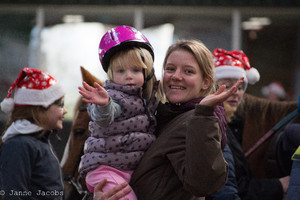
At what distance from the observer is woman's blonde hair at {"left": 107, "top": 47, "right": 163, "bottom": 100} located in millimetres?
2539

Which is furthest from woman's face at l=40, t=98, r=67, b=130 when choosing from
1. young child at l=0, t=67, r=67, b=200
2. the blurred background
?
the blurred background

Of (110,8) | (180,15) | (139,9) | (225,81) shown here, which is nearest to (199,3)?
(180,15)

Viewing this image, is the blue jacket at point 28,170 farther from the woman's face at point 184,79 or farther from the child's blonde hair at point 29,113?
the woman's face at point 184,79

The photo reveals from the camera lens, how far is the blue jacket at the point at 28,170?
3123mm

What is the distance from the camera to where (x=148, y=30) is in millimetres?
9164

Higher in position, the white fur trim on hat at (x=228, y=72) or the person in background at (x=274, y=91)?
the white fur trim on hat at (x=228, y=72)

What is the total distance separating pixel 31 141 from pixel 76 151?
22.2 inches

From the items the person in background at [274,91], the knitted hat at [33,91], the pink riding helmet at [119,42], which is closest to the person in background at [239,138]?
the pink riding helmet at [119,42]

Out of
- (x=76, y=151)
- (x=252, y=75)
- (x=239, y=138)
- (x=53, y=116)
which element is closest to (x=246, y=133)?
(x=239, y=138)

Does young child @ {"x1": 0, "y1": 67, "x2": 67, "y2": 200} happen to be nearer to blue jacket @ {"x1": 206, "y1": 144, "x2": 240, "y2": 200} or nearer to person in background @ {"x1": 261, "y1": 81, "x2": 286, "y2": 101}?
blue jacket @ {"x1": 206, "y1": 144, "x2": 240, "y2": 200}

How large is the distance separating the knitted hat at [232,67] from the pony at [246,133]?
0.24m

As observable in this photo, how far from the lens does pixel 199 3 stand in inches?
352

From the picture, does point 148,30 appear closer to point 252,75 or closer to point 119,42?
point 252,75

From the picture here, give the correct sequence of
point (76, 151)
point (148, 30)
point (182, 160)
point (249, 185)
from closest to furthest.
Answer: point (182, 160), point (249, 185), point (76, 151), point (148, 30)
